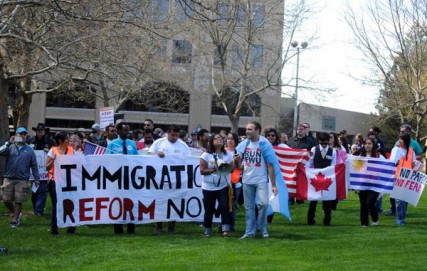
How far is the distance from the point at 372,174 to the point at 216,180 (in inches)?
165

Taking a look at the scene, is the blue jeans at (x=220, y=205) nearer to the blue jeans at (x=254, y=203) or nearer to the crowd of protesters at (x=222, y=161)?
the crowd of protesters at (x=222, y=161)

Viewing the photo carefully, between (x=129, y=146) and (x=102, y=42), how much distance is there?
7897mm

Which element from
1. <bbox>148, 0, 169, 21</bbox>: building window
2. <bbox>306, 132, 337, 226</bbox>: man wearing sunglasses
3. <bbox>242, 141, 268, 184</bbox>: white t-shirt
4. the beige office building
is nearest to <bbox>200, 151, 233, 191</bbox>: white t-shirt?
<bbox>242, 141, 268, 184</bbox>: white t-shirt

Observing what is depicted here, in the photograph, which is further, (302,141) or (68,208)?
(302,141)

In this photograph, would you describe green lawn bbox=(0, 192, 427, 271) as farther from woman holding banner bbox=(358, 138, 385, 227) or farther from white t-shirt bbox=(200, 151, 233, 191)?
white t-shirt bbox=(200, 151, 233, 191)

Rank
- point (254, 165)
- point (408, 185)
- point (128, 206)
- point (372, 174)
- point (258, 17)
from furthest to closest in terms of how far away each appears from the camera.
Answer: point (258, 17) → point (372, 174) → point (408, 185) → point (128, 206) → point (254, 165)

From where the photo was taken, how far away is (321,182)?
14.6 m

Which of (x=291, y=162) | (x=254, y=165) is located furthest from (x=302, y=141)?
(x=254, y=165)

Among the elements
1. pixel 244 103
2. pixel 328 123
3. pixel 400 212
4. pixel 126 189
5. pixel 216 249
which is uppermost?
pixel 244 103

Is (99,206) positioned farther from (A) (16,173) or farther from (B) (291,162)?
(B) (291,162)

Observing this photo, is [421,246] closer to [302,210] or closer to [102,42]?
[302,210]

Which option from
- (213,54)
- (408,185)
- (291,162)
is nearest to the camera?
(408,185)

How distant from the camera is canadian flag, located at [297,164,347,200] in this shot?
568 inches

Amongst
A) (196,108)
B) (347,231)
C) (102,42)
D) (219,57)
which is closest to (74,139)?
(347,231)
